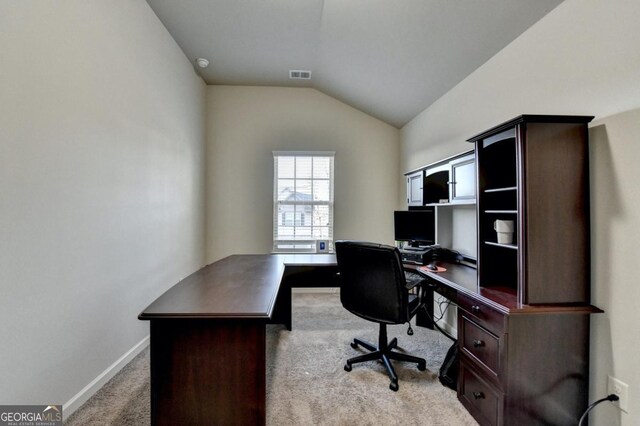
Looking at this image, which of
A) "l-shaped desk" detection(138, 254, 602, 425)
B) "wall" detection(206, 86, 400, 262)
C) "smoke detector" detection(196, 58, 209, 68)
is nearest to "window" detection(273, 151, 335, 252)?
"wall" detection(206, 86, 400, 262)

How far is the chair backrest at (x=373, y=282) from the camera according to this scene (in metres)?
2.11

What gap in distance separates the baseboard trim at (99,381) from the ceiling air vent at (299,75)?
3669mm

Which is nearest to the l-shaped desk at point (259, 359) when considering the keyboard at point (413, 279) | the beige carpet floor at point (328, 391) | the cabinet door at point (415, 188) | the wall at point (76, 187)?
the beige carpet floor at point (328, 391)

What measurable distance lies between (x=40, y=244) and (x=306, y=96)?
3.82m

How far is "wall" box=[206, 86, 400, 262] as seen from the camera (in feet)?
14.7

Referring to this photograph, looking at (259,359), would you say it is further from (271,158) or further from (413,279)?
(271,158)

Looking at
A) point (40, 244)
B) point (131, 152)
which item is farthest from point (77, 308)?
point (131, 152)

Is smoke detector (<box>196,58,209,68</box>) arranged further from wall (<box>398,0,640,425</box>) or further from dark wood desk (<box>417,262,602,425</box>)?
dark wood desk (<box>417,262,602,425</box>)

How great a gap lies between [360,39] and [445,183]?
5.48 ft

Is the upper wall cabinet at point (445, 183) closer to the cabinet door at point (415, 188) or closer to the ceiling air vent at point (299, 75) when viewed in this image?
the cabinet door at point (415, 188)

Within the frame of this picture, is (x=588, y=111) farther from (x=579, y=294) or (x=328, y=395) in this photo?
(x=328, y=395)

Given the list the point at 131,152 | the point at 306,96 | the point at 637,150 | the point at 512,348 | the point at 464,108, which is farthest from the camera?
the point at 306,96

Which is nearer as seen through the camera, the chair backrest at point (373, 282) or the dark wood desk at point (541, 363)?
the dark wood desk at point (541, 363)

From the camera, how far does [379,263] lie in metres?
2.15
